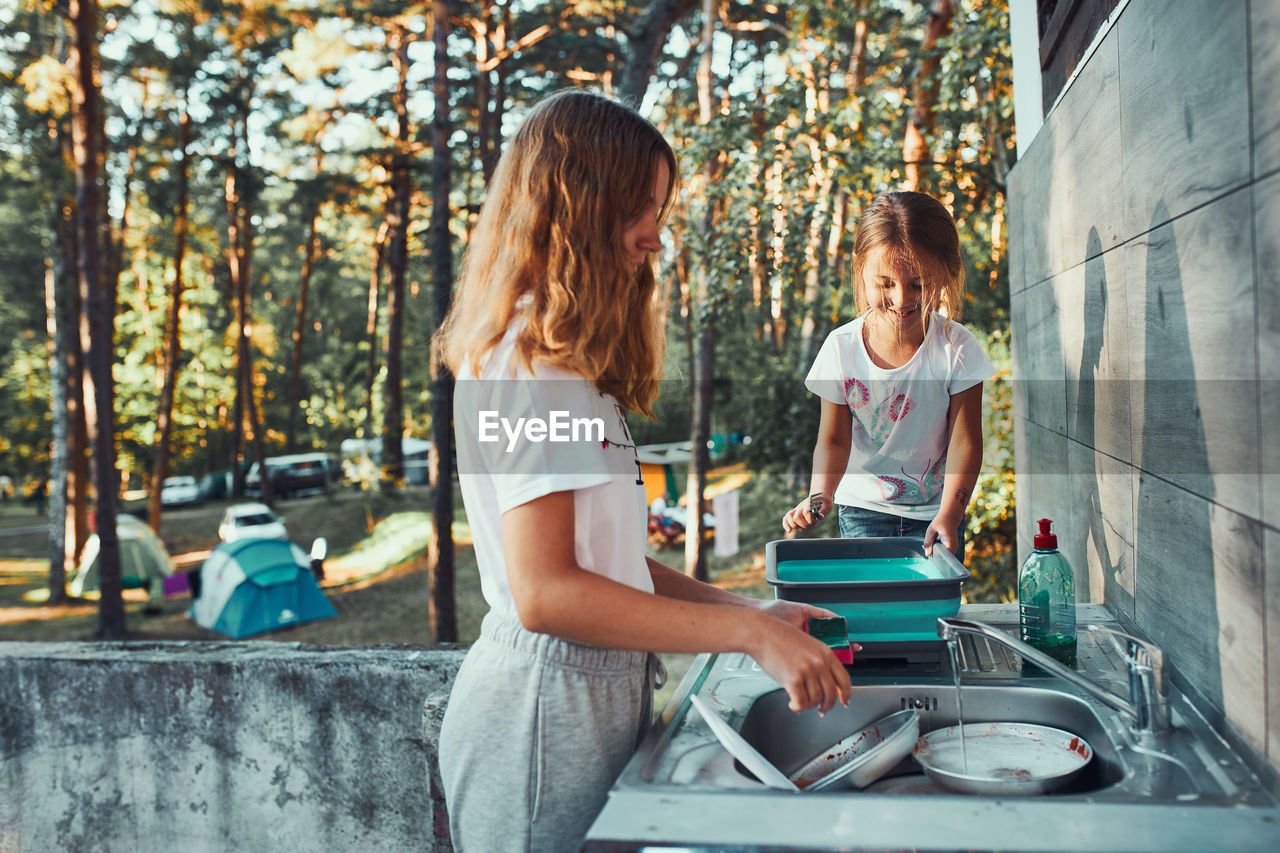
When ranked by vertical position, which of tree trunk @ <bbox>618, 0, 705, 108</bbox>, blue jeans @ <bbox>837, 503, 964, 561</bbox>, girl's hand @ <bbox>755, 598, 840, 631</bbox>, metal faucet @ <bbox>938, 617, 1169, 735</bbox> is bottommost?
metal faucet @ <bbox>938, 617, 1169, 735</bbox>

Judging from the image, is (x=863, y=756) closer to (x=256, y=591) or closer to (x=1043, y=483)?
(x=1043, y=483)

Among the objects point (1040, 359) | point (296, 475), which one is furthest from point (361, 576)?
point (1040, 359)

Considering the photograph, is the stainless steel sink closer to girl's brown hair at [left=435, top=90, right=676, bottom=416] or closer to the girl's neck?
girl's brown hair at [left=435, top=90, right=676, bottom=416]

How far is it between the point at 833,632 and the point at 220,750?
1.95m

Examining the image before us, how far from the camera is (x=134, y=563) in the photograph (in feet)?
47.9

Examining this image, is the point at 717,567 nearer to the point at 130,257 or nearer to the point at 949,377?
the point at 949,377

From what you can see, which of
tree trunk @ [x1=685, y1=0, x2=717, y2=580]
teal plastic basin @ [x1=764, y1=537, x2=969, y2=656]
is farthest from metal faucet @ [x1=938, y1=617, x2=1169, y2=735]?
→ tree trunk @ [x1=685, y1=0, x2=717, y2=580]

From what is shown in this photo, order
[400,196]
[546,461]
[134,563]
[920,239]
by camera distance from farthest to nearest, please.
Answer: [400,196]
[134,563]
[920,239]
[546,461]

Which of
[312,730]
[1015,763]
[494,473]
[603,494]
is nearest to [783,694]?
[1015,763]

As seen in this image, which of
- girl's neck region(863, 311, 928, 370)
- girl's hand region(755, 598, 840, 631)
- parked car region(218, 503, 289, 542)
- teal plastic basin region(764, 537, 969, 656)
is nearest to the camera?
girl's hand region(755, 598, 840, 631)

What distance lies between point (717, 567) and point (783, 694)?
11.6 m

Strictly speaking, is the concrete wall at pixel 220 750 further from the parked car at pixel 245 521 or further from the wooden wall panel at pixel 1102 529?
the parked car at pixel 245 521

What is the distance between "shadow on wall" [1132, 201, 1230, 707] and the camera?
1418mm

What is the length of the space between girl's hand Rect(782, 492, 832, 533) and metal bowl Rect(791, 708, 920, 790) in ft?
1.99
